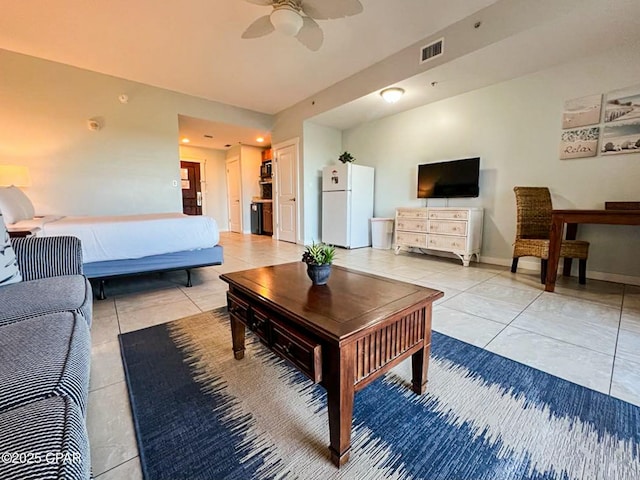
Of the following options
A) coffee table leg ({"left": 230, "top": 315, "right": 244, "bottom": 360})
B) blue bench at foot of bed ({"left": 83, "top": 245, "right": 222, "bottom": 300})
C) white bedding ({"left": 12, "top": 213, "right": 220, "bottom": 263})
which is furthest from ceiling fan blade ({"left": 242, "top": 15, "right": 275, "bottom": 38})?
coffee table leg ({"left": 230, "top": 315, "right": 244, "bottom": 360})

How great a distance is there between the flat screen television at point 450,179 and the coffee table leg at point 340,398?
370 cm

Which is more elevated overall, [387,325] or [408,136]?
[408,136]

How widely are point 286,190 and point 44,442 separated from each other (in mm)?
5541

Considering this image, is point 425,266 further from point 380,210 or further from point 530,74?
point 530,74

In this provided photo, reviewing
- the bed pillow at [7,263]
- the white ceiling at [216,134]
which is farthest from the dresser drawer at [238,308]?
the white ceiling at [216,134]

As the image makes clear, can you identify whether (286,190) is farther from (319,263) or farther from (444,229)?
(319,263)

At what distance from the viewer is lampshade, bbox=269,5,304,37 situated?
2.34m

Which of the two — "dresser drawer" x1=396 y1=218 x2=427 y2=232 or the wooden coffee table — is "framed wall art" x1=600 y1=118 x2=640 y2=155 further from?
the wooden coffee table

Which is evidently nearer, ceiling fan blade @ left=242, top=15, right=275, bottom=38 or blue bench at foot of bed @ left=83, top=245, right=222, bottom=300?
blue bench at foot of bed @ left=83, top=245, right=222, bottom=300

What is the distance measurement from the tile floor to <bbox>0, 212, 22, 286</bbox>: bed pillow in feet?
1.81

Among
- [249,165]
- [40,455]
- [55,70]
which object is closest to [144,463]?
[40,455]

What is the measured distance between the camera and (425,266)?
3637 millimetres

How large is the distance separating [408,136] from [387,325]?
431cm

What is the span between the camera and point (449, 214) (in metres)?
3.73
